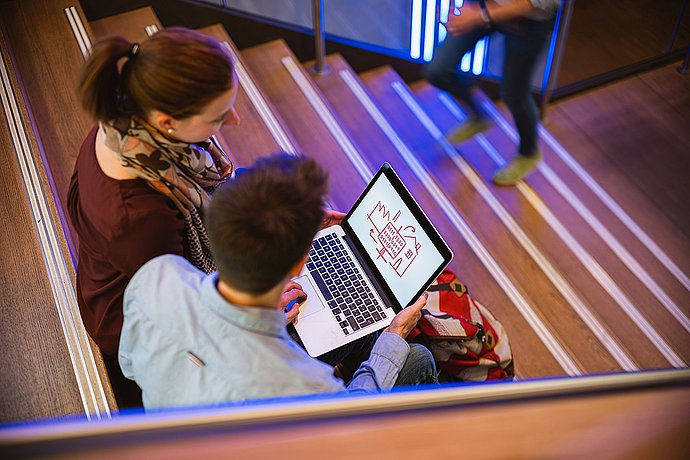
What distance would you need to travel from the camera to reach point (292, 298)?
180 centimetres

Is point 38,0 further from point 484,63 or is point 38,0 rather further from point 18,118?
point 484,63

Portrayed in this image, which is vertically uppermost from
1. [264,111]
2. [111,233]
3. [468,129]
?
[111,233]

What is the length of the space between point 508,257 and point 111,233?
1.98 meters

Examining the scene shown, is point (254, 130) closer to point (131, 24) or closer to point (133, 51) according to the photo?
point (131, 24)

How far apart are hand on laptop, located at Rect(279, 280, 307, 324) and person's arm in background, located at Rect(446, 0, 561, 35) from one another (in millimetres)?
1594

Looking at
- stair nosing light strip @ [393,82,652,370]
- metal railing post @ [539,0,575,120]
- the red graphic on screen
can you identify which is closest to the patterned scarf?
the red graphic on screen

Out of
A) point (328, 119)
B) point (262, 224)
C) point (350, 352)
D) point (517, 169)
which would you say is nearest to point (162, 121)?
point (262, 224)

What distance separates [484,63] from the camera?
3723 mm

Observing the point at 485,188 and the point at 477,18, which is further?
the point at 485,188

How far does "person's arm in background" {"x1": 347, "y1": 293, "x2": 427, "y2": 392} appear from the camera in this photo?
158 cm

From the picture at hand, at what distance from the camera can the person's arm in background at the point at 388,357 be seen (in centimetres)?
158

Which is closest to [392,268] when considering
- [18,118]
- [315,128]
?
[315,128]

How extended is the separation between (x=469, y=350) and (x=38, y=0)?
274cm

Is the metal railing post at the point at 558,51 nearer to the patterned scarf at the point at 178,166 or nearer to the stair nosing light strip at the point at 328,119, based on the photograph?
the stair nosing light strip at the point at 328,119
